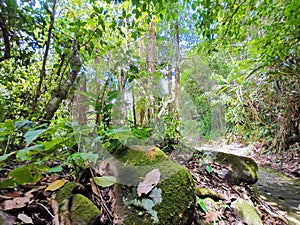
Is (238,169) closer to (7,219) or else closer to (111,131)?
(111,131)

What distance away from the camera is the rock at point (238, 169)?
227 centimetres

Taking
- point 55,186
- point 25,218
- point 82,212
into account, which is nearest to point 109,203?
point 82,212

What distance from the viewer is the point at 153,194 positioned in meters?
1.08

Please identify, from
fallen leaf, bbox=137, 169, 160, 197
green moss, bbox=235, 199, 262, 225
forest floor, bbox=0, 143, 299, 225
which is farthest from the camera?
green moss, bbox=235, 199, 262, 225

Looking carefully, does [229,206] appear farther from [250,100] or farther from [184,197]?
[250,100]

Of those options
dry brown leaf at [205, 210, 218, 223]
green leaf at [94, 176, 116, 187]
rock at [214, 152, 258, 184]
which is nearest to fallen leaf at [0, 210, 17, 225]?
green leaf at [94, 176, 116, 187]

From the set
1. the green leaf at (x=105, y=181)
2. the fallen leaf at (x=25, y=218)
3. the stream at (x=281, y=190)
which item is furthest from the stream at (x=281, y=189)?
the fallen leaf at (x=25, y=218)

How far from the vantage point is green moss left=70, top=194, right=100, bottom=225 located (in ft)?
2.89

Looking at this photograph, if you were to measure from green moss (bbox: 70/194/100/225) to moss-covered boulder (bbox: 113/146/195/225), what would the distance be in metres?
0.15

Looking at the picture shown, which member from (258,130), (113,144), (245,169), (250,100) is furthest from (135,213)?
(258,130)

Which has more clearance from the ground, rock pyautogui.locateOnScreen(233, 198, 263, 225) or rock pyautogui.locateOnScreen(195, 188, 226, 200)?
rock pyautogui.locateOnScreen(195, 188, 226, 200)

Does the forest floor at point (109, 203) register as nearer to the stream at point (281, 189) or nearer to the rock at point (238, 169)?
the rock at point (238, 169)

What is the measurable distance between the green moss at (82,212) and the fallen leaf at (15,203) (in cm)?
21

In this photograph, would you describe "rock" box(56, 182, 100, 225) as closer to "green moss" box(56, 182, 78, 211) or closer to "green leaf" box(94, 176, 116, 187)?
"green moss" box(56, 182, 78, 211)
